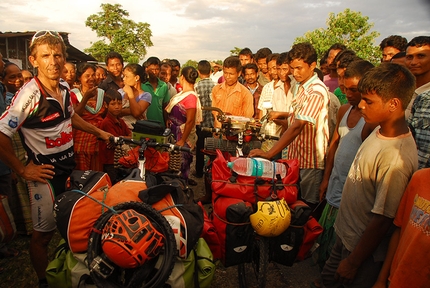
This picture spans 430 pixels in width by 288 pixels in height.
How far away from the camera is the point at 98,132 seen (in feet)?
10.5

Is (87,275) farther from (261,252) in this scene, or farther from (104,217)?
(261,252)

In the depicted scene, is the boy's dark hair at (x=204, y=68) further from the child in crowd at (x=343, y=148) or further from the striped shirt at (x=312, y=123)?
the child in crowd at (x=343, y=148)

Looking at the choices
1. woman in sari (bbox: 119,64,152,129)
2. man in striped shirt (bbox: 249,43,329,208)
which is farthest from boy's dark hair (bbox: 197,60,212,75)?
man in striped shirt (bbox: 249,43,329,208)

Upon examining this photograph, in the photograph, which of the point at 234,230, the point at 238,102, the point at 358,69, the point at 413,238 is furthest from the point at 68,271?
the point at 238,102

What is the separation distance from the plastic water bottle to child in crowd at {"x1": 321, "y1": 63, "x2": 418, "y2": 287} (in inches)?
27.0

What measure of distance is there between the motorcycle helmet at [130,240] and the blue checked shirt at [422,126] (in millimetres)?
2360

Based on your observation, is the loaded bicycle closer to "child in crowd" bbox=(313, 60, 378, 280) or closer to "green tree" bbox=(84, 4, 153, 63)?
"child in crowd" bbox=(313, 60, 378, 280)

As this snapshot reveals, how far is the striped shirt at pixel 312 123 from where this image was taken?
3096 mm

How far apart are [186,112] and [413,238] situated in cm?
366

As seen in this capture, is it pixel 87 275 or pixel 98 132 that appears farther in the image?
pixel 98 132

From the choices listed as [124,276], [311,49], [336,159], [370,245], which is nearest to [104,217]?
→ [124,276]

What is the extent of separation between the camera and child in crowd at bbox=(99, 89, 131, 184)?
4066 mm

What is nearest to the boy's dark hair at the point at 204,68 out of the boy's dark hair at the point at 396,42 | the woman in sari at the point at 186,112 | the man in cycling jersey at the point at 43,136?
the woman in sari at the point at 186,112

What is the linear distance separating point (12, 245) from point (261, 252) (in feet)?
10.9
